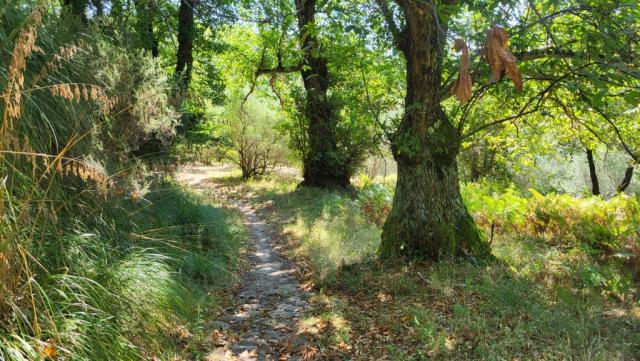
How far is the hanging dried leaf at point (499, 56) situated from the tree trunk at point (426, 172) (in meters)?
4.12

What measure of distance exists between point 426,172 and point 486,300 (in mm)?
1902

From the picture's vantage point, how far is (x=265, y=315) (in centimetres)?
552

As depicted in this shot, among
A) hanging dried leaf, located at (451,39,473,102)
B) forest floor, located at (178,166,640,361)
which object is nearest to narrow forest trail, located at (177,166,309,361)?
forest floor, located at (178,166,640,361)

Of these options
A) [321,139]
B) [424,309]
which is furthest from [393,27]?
[321,139]

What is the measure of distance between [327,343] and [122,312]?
199cm

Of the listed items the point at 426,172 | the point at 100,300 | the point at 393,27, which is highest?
the point at 393,27

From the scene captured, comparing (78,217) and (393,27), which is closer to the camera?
(78,217)

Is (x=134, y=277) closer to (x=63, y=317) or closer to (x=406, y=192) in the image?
(x=63, y=317)

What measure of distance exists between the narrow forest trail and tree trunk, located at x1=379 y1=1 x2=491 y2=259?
1628 mm

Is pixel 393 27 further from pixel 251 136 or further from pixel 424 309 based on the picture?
pixel 251 136

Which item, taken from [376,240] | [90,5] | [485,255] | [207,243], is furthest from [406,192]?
[90,5]

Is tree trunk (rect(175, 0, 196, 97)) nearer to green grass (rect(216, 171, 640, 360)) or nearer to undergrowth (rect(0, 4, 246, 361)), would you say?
undergrowth (rect(0, 4, 246, 361))

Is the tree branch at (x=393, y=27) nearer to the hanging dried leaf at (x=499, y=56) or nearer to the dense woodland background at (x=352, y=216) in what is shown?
the dense woodland background at (x=352, y=216)

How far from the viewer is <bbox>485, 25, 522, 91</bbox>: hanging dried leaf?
1853 mm
